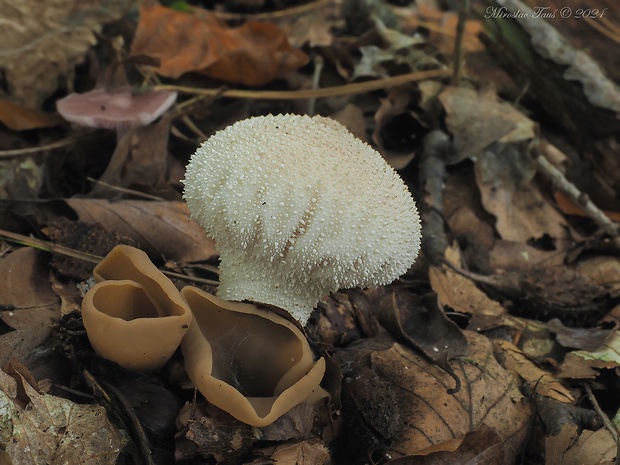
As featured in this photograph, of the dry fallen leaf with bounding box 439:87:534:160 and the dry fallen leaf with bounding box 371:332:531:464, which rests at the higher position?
the dry fallen leaf with bounding box 439:87:534:160

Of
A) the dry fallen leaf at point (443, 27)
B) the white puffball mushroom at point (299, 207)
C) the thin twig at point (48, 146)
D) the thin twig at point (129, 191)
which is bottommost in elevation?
the thin twig at point (48, 146)

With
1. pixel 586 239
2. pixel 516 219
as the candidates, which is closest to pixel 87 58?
pixel 516 219

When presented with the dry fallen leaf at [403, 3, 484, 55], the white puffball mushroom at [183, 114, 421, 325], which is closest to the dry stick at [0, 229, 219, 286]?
the white puffball mushroom at [183, 114, 421, 325]

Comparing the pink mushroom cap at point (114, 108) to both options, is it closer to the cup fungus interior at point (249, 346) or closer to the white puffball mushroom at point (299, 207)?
the white puffball mushroom at point (299, 207)

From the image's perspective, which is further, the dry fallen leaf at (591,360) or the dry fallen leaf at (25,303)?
the dry fallen leaf at (591,360)

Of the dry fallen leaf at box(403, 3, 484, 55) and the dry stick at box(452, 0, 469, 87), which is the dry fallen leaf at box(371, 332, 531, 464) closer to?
the dry stick at box(452, 0, 469, 87)

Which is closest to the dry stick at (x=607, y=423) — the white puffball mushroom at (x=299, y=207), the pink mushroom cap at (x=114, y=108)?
the white puffball mushroom at (x=299, y=207)

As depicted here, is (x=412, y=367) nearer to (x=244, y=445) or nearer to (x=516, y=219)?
(x=244, y=445)
